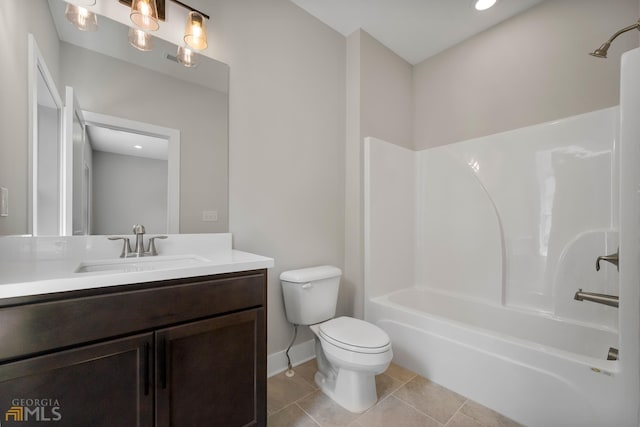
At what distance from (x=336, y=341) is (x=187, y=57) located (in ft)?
5.87

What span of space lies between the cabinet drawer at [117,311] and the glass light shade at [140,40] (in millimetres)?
1242

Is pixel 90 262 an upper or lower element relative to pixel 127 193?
lower

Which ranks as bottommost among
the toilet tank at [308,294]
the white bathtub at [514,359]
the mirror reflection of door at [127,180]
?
the white bathtub at [514,359]

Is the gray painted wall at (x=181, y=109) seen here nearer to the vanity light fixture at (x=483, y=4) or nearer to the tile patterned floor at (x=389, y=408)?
the tile patterned floor at (x=389, y=408)

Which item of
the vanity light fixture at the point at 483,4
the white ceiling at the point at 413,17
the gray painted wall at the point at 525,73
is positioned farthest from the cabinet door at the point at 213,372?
the vanity light fixture at the point at 483,4

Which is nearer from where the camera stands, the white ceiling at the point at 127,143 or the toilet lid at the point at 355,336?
the white ceiling at the point at 127,143

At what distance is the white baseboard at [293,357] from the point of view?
1832 millimetres

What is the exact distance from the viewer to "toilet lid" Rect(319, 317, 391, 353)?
1422 millimetres

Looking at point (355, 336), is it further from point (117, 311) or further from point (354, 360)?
point (117, 311)

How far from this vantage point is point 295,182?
6.43 feet

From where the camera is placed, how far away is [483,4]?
1890 millimetres

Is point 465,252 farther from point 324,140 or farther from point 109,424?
point 109,424

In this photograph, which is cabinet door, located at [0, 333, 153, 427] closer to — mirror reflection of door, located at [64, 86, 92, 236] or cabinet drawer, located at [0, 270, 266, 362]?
cabinet drawer, located at [0, 270, 266, 362]

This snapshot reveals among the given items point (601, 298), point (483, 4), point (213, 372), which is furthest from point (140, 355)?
point (483, 4)
